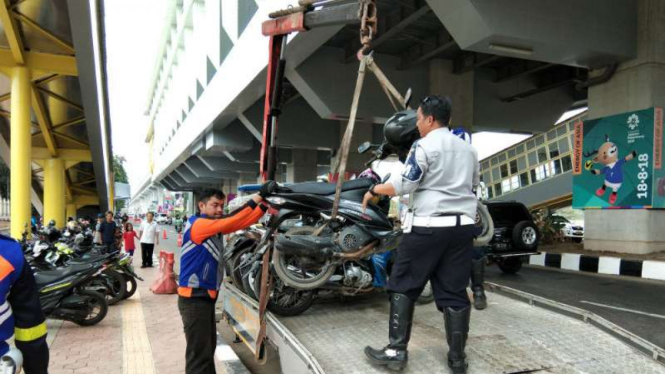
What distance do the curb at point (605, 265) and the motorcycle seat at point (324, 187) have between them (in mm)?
7406

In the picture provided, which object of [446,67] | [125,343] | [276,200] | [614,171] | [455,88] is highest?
[446,67]

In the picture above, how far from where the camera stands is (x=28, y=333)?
6.91ft

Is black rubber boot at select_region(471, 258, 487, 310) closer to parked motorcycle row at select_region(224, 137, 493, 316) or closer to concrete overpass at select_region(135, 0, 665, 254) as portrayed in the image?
parked motorcycle row at select_region(224, 137, 493, 316)

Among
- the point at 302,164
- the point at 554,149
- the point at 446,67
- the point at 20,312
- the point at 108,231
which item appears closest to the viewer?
the point at 20,312

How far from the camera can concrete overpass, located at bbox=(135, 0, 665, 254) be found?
9.15m

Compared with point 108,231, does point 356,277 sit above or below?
above

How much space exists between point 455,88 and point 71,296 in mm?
12832

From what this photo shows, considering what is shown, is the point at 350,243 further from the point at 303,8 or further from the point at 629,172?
the point at 629,172

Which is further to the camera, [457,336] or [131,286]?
[131,286]

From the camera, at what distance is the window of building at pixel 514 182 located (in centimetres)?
2144

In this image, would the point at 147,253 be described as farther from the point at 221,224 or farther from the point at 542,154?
the point at 542,154

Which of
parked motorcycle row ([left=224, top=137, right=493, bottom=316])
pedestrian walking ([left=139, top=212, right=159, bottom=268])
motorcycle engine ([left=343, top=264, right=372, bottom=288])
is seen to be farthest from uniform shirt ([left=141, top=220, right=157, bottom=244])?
motorcycle engine ([left=343, top=264, right=372, bottom=288])

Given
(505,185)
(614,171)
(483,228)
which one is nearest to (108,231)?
(483,228)

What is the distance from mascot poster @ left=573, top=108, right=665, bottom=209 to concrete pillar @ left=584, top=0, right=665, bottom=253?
231mm
